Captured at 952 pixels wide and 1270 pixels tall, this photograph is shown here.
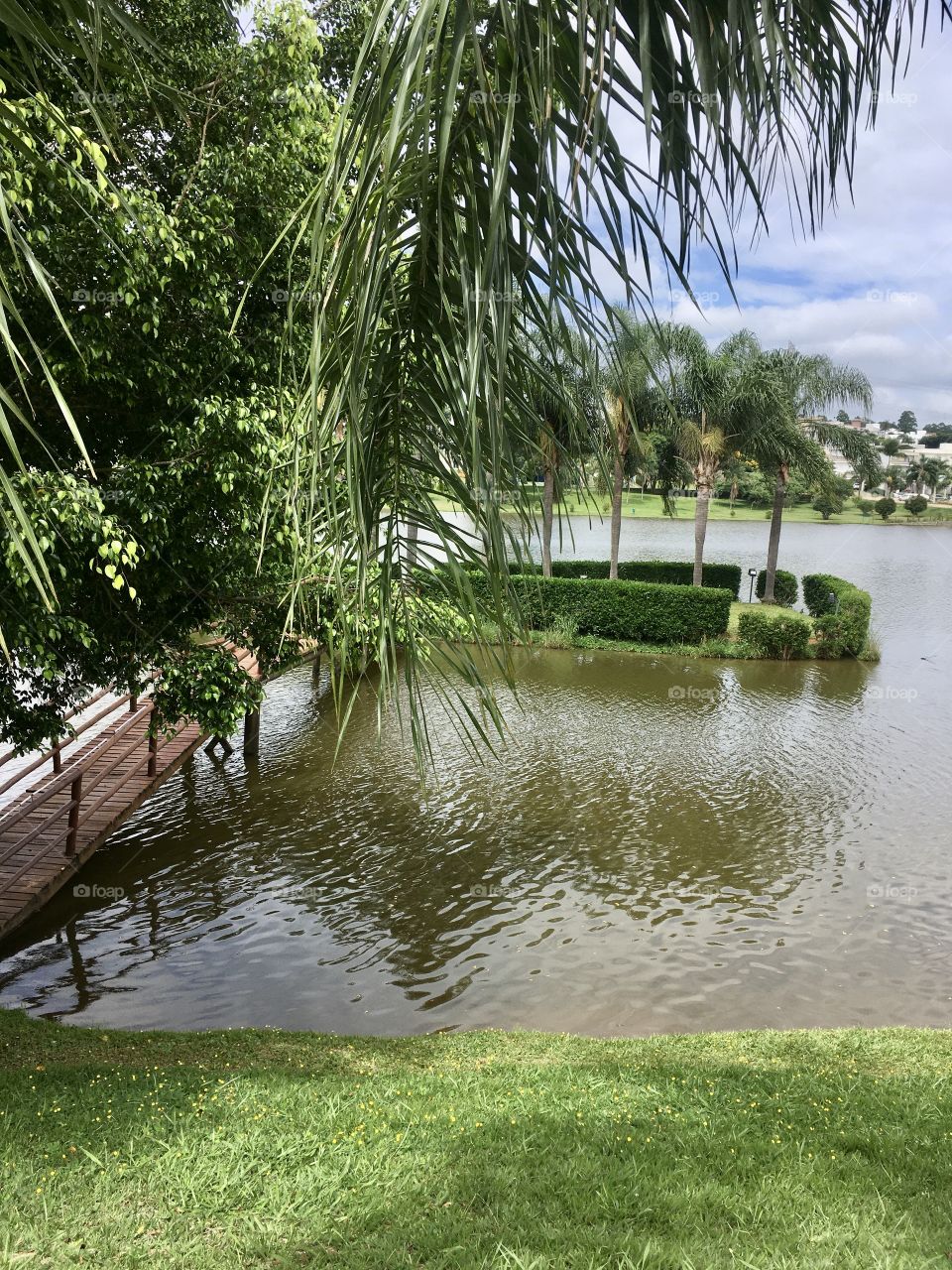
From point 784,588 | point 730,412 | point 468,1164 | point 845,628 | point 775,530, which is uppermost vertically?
point 730,412

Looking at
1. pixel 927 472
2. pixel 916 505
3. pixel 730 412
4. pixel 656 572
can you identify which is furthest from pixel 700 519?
pixel 916 505

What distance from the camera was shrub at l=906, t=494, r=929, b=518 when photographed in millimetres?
89000

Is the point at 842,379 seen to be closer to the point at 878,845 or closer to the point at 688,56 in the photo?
the point at 878,845

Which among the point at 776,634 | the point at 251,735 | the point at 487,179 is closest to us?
the point at 487,179

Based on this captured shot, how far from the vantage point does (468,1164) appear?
146 inches

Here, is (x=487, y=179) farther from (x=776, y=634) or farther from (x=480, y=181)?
(x=776, y=634)

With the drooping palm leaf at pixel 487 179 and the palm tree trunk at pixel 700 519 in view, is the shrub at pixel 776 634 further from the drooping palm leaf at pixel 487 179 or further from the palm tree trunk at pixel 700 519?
the drooping palm leaf at pixel 487 179

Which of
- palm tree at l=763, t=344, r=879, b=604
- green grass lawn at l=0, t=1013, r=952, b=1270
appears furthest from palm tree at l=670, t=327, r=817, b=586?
green grass lawn at l=0, t=1013, r=952, b=1270

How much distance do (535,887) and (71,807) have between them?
5.03 meters

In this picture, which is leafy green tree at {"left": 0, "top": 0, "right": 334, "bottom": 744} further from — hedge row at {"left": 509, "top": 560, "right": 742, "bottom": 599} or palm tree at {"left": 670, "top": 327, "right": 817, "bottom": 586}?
hedge row at {"left": 509, "top": 560, "right": 742, "bottom": 599}

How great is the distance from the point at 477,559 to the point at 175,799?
1172cm

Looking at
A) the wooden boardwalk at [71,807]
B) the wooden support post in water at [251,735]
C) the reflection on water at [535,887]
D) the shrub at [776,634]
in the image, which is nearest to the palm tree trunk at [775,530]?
the shrub at [776,634]

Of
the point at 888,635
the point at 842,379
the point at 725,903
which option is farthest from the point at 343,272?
the point at 842,379

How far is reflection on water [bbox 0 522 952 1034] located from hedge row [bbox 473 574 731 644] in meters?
6.91
